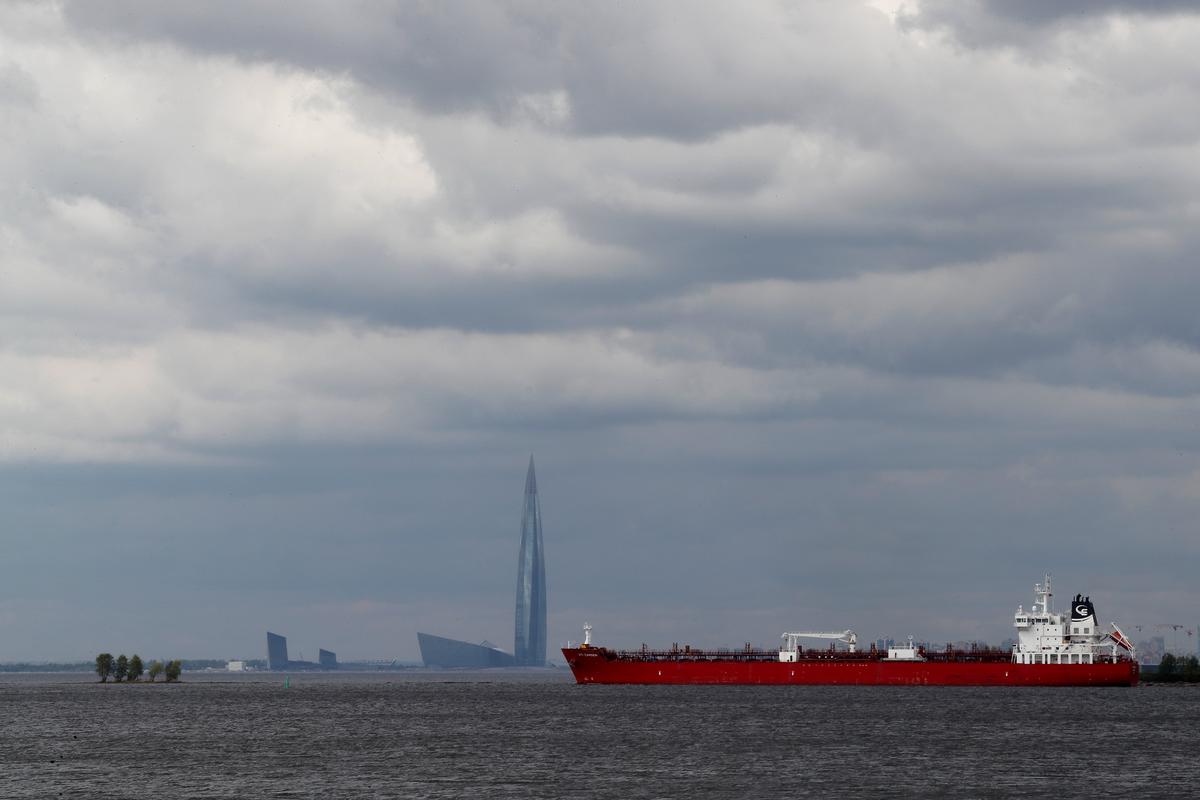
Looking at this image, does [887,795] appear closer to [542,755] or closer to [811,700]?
[542,755]

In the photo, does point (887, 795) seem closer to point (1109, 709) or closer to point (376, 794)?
point (376, 794)

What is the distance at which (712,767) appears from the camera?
107000 millimetres

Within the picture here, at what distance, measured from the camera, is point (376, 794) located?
92062 mm

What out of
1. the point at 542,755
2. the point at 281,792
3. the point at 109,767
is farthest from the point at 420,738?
the point at 281,792

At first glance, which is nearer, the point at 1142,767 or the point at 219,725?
the point at 1142,767

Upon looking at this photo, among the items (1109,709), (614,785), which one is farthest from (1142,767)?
Answer: (1109,709)

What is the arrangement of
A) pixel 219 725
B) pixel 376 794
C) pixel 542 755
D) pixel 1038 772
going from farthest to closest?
pixel 219 725 → pixel 542 755 → pixel 1038 772 → pixel 376 794

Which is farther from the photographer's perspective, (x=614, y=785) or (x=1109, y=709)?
(x=1109, y=709)

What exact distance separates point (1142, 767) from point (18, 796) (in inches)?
2980

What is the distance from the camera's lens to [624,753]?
117812mm

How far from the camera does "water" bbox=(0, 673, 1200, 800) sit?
316 ft

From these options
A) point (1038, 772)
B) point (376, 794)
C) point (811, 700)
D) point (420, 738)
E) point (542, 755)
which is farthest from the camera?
point (811, 700)

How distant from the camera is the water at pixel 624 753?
9619cm

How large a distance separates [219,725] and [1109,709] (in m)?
99.9
